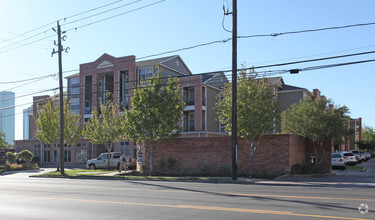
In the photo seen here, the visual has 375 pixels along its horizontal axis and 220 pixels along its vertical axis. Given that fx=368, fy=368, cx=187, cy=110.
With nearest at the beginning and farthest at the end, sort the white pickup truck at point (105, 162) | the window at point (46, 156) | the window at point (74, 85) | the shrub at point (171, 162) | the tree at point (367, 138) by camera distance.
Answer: the shrub at point (171, 162) → the white pickup truck at point (105, 162) → the window at point (46, 156) → the window at point (74, 85) → the tree at point (367, 138)

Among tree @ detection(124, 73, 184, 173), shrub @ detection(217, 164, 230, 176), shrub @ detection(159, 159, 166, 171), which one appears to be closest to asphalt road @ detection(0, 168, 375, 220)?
shrub @ detection(217, 164, 230, 176)

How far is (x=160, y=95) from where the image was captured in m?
25.4

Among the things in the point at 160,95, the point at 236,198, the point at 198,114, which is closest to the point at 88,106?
the point at 198,114

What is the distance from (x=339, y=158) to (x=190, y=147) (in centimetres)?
1381

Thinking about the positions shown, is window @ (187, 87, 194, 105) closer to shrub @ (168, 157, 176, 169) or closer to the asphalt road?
shrub @ (168, 157, 176, 169)

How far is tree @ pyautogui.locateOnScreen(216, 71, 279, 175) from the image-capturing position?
22.7 m

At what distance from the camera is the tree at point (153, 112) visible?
2523 centimetres

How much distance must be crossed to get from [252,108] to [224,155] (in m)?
4.16

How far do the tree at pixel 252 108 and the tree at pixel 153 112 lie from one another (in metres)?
3.76

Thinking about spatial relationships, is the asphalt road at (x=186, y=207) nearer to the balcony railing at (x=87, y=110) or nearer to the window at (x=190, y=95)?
the window at (x=190, y=95)

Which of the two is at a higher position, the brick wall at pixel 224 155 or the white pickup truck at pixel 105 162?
the brick wall at pixel 224 155

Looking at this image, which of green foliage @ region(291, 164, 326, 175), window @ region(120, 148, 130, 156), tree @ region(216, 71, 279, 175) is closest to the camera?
tree @ region(216, 71, 279, 175)

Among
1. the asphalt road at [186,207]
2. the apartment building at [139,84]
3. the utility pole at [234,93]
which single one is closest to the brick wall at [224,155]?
the utility pole at [234,93]

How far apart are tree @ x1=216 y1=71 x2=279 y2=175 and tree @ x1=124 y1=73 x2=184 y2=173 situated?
3.76 metres
